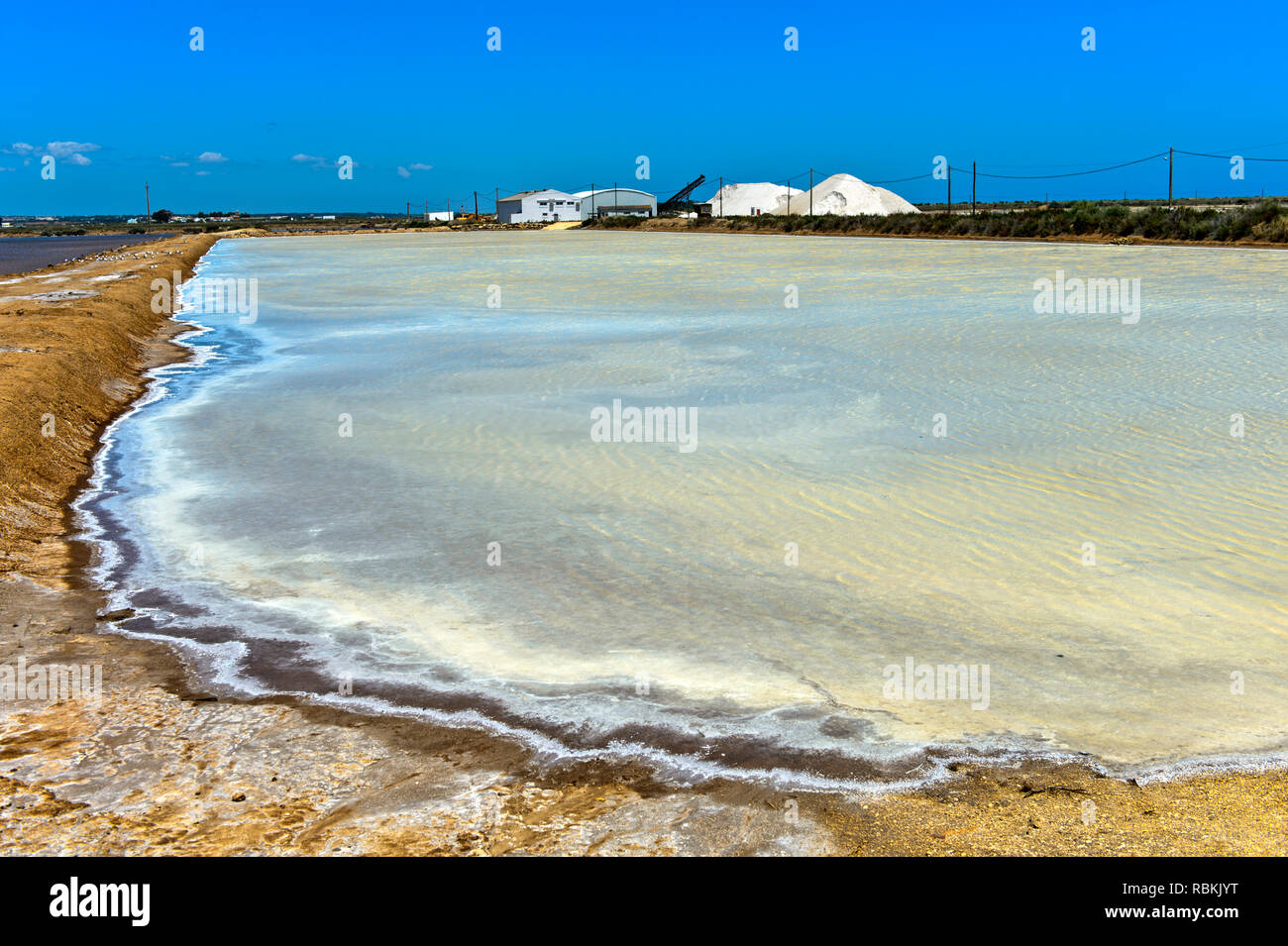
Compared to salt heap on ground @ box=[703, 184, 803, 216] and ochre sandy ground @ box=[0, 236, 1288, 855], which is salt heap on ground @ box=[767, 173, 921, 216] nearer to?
salt heap on ground @ box=[703, 184, 803, 216]

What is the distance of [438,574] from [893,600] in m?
2.19

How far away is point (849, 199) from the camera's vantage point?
283 feet

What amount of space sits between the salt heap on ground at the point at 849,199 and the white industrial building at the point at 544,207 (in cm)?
2768

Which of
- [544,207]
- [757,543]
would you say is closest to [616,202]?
[544,207]

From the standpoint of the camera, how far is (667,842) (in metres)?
3.25

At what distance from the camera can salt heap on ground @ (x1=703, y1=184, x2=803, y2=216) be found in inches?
3989

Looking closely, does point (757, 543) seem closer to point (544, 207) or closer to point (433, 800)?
point (433, 800)

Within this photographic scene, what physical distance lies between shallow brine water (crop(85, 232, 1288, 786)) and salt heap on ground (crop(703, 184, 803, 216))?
8992cm

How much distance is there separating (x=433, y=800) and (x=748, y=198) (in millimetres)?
103534

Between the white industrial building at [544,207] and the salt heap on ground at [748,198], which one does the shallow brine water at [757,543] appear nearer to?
the salt heap on ground at [748,198]

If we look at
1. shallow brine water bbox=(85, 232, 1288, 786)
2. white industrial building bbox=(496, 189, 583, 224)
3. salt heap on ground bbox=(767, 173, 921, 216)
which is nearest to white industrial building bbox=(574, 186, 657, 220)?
white industrial building bbox=(496, 189, 583, 224)

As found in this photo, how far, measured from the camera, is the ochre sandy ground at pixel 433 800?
323 cm
